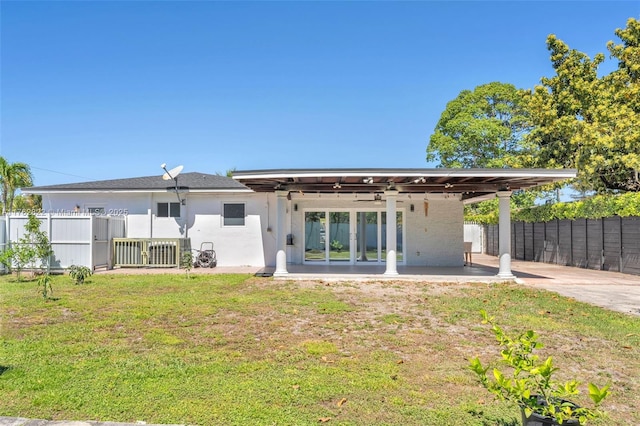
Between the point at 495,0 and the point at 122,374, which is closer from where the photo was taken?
the point at 122,374

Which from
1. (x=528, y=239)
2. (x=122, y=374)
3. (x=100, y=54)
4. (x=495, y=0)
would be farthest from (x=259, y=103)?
(x=122, y=374)

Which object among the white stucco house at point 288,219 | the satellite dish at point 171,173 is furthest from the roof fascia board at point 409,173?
the satellite dish at point 171,173

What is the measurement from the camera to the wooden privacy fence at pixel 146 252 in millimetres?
14016

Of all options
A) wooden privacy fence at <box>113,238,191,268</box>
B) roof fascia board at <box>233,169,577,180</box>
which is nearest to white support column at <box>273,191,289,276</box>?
roof fascia board at <box>233,169,577,180</box>

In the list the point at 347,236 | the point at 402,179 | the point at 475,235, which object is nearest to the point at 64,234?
the point at 347,236

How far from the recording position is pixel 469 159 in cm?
2722

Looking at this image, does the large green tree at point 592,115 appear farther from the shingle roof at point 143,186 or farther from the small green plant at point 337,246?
the shingle roof at point 143,186

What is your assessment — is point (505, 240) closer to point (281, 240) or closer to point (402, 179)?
point (402, 179)

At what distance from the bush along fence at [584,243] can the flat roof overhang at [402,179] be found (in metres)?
3.89

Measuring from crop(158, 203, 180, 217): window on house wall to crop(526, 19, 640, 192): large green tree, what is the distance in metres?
15.6

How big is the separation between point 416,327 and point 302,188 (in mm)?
7443

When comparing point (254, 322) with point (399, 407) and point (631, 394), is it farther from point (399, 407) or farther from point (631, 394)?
point (631, 394)

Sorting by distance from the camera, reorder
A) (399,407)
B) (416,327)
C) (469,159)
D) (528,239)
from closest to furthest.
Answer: (399,407) → (416,327) → (528,239) → (469,159)

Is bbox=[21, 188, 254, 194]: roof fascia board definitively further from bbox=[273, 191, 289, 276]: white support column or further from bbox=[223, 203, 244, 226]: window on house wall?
bbox=[273, 191, 289, 276]: white support column
